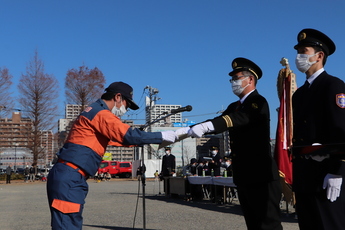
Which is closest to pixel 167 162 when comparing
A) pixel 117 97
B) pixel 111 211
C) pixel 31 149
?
pixel 111 211

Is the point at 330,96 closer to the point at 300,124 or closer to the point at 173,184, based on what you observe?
the point at 300,124

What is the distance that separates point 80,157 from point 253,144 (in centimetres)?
166

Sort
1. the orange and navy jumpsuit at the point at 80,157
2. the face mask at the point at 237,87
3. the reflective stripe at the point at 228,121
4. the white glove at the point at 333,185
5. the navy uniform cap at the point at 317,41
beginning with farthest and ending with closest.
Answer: the face mask at the point at 237,87, the reflective stripe at the point at 228,121, the orange and navy jumpsuit at the point at 80,157, the navy uniform cap at the point at 317,41, the white glove at the point at 333,185

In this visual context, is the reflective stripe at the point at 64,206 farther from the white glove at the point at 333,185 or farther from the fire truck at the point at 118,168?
the fire truck at the point at 118,168

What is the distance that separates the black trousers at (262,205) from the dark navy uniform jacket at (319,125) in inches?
23.4

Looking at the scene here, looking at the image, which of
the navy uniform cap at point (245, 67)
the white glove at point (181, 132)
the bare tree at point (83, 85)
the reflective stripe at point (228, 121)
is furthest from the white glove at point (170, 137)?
the bare tree at point (83, 85)

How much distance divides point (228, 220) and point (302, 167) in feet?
21.3

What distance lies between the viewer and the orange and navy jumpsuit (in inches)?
149

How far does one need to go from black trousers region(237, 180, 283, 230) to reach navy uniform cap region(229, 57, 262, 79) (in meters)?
1.14

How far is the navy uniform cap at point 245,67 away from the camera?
442 cm

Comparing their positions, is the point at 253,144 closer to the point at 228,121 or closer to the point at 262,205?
the point at 228,121

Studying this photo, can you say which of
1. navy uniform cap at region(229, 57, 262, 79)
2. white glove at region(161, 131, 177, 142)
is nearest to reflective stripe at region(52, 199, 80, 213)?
white glove at region(161, 131, 177, 142)

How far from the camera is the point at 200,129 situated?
3756mm

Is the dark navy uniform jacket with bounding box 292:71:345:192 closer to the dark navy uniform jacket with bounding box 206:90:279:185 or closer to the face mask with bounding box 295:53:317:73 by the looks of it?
the face mask with bounding box 295:53:317:73
